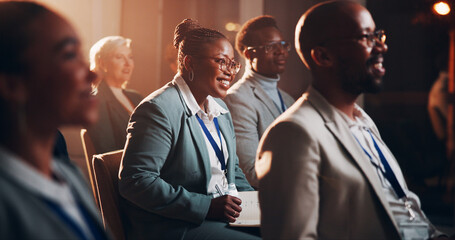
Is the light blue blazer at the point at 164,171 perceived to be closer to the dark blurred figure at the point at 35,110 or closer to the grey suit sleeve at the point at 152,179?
the grey suit sleeve at the point at 152,179

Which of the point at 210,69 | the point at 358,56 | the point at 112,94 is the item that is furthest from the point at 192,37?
the point at 112,94

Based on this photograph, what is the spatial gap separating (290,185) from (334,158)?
6.9 inches

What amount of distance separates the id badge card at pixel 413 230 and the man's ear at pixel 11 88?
1.25m

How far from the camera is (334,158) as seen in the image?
1544 millimetres

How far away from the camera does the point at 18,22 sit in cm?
93

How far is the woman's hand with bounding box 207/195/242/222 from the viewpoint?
2.15 meters

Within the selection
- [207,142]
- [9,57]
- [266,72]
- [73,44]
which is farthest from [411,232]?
[266,72]

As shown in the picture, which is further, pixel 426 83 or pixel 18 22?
pixel 426 83

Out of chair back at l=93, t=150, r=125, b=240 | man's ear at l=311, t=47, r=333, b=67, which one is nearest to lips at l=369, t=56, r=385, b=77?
man's ear at l=311, t=47, r=333, b=67

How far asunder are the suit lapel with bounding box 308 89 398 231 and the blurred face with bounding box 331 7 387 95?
0.11 m

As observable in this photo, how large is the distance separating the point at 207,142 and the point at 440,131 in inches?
135

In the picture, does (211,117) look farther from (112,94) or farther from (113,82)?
(113,82)

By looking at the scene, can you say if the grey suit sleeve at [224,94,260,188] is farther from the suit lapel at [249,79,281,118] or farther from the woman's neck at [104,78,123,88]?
the woman's neck at [104,78,123,88]

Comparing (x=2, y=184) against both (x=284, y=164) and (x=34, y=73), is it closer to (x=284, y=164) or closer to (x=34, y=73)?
(x=34, y=73)
